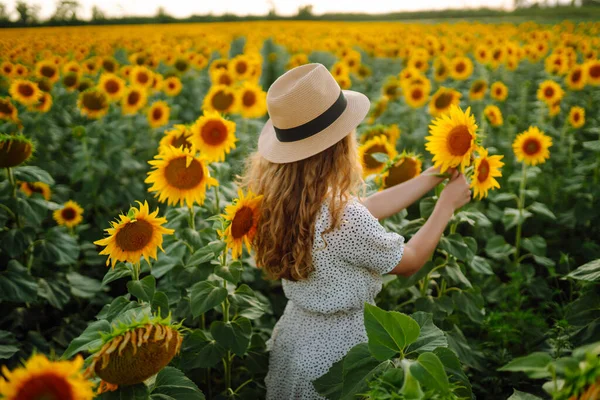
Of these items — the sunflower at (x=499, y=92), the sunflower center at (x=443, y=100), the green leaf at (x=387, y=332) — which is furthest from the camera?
the sunflower at (x=499, y=92)

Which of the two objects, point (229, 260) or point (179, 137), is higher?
point (179, 137)

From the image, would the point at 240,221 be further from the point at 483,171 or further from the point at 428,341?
the point at 483,171

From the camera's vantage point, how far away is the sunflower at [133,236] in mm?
1848

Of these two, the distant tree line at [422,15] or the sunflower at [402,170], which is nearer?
the sunflower at [402,170]

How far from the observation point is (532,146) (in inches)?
123

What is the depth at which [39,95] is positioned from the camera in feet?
14.8

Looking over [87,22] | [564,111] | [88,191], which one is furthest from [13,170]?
[87,22]

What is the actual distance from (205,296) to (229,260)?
30 centimetres

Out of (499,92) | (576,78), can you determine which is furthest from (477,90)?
(576,78)

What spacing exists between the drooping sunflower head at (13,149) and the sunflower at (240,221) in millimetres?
1189

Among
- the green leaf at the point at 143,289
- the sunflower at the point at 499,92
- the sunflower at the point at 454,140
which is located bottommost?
the green leaf at the point at 143,289

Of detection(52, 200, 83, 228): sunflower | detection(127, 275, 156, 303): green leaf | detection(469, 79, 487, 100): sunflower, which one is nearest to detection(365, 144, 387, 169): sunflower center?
detection(127, 275, 156, 303): green leaf

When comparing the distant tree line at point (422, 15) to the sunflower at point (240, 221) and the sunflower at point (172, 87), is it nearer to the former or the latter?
the sunflower at point (172, 87)

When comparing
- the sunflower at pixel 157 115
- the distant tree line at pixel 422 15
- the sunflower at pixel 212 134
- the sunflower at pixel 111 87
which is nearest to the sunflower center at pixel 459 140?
the sunflower at pixel 212 134
